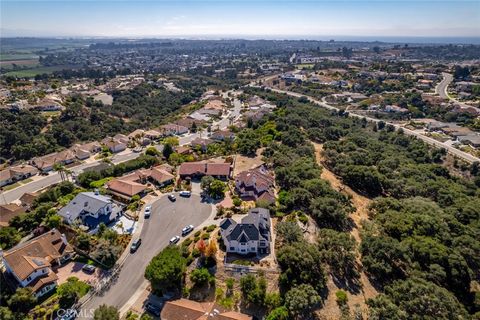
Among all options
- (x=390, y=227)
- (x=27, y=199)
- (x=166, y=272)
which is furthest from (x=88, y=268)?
(x=390, y=227)

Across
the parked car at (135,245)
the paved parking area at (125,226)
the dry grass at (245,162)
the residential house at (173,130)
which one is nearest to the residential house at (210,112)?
the residential house at (173,130)

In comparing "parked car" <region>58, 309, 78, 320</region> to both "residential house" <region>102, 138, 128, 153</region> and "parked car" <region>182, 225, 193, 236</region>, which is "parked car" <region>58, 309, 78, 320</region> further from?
"residential house" <region>102, 138, 128, 153</region>

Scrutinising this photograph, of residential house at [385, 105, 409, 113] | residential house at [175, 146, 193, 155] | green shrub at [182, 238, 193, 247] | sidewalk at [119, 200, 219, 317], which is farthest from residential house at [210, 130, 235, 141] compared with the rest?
residential house at [385, 105, 409, 113]

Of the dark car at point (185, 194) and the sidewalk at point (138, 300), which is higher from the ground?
the dark car at point (185, 194)

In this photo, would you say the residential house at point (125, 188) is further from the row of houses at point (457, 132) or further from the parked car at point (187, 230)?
the row of houses at point (457, 132)

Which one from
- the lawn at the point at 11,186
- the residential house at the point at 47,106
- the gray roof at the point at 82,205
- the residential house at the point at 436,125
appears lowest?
the residential house at the point at 436,125

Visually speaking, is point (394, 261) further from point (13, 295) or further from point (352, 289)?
point (13, 295)
